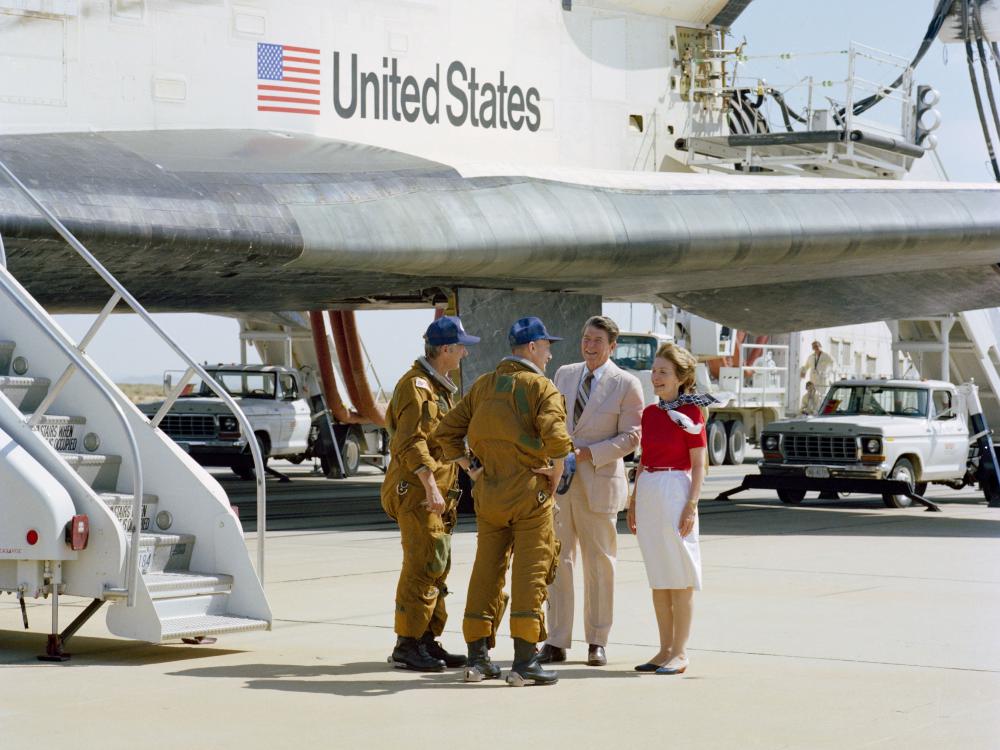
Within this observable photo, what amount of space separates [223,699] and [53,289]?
7938mm

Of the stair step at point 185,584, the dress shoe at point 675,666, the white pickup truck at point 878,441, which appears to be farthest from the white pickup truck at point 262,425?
the dress shoe at point 675,666

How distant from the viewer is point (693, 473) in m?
6.48

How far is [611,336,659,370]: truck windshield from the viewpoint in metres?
26.6

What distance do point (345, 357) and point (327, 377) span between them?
0.62 metres

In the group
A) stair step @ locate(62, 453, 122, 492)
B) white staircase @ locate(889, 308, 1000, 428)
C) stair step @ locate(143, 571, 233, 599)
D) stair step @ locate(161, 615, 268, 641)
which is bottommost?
stair step @ locate(161, 615, 268, 641)

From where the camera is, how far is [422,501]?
6.52m

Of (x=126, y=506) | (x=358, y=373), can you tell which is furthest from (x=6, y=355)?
(x=358, y=373)

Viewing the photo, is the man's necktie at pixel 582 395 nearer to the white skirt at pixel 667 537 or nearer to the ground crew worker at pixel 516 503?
the white skirt at pixel 667 537

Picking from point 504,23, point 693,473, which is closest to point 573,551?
point 693,473

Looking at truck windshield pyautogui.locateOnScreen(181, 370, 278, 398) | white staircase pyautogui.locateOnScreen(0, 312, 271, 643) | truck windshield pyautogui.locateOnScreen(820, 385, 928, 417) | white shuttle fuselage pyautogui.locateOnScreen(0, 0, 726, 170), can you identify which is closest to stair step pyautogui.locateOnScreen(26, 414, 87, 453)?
white staircase pyautogui.locateOnScreen(0, 312, 271, 643)

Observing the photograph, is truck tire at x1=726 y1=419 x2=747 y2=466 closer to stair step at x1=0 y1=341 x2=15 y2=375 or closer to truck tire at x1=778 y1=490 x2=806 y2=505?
truck tire at x1=778 y1=490 x2=806 y2=505

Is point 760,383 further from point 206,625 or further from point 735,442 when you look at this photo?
point 206,625

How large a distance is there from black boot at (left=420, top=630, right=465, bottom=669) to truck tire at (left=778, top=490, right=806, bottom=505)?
11.7 meters

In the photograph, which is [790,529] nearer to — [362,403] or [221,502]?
[221,502]
